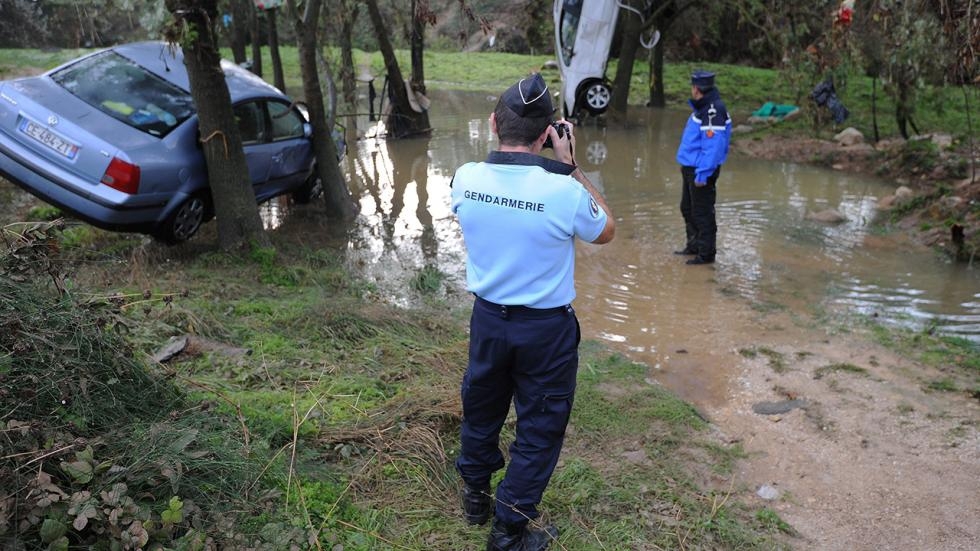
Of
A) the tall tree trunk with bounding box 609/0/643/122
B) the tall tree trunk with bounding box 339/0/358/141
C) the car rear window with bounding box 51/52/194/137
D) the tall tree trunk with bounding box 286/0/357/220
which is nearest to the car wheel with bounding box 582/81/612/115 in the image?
the tall tree trunk with bounding box 609/0/643/122

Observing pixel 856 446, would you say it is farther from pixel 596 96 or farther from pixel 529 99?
pixel 596 96

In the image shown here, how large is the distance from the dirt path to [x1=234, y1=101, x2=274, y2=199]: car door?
5261 mm

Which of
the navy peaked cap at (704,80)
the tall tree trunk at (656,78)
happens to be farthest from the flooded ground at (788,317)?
the tall tree trunk at (656,78)

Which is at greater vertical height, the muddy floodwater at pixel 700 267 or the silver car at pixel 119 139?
the silver car at pixel 119 139

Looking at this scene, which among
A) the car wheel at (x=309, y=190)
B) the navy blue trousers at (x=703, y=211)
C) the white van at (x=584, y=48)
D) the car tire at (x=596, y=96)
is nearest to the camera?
the navy blue trousers at (x=703, y=211)

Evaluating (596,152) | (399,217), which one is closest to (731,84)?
(596,152)

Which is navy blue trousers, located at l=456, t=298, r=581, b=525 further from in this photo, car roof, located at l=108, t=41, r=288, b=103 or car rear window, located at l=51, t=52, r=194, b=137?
car roof, located at l=108, t=41, r=288, b=103

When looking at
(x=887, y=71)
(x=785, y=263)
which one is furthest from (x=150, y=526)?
(x=887, y=71)

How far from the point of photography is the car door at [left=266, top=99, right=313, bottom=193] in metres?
8.66

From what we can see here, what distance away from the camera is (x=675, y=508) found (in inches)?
151

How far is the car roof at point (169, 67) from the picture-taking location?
7721 millimetres

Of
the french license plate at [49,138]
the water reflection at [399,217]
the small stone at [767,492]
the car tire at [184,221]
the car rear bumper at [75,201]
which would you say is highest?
the french license plate at [49,138]

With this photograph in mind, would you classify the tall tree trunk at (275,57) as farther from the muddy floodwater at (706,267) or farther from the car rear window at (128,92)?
the car rear window at (128,92)

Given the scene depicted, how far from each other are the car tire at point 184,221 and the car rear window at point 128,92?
26.3 inches
